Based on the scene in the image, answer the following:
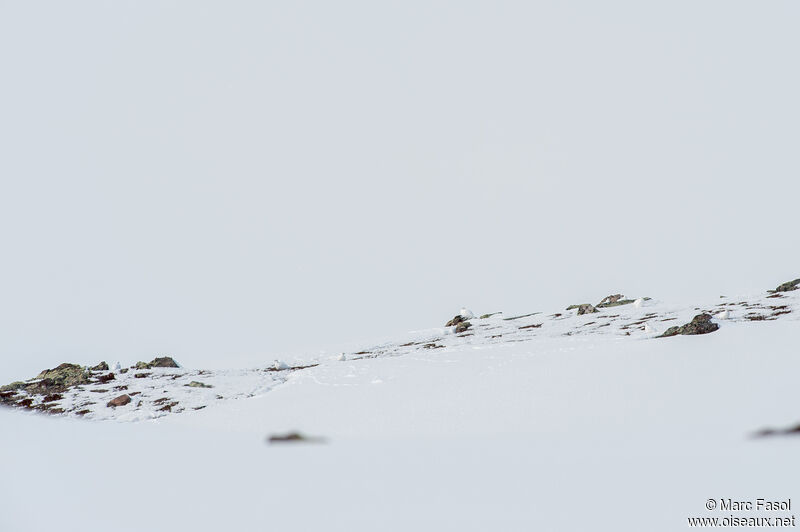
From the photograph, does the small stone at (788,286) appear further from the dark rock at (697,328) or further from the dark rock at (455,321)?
the dark rock at (455,321)

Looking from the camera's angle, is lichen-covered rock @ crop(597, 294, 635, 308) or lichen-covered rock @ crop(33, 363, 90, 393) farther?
lichen-covered rock @ crop(597, 294, 635, 308)

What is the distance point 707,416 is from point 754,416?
0.62 metres

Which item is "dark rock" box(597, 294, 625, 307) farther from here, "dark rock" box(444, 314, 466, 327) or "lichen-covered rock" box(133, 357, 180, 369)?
"lichen-covered rock" box(133, 357, 180, 369)

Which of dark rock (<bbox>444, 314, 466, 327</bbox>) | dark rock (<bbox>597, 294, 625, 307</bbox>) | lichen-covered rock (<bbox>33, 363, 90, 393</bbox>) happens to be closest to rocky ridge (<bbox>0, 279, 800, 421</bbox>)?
lichen-covered rock (<bbox>33, 363, 90, 393</bbox>)

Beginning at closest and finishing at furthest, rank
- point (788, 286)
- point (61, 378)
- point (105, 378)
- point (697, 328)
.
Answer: point (697, 328) < point (788, 286) < point (105, 378) < point (61, 378)

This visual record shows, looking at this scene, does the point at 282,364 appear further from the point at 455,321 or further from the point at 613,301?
the point at 613,301

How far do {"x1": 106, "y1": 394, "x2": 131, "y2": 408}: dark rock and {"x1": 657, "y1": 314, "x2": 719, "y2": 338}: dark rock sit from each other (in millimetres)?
14042

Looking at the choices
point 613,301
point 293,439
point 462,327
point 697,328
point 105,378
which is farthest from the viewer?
point 613,301

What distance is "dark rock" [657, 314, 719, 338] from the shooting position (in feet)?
48.5

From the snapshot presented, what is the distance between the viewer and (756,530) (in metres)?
6.42

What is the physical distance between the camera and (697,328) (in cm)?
1486

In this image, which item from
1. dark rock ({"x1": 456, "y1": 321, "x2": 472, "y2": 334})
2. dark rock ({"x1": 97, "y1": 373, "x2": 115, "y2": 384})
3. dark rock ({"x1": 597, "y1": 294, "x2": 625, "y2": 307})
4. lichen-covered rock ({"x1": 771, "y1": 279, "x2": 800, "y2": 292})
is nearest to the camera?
lichen-covered rock ({"x1": 771, "y1": 279, "x2": 800, "y2": 292})

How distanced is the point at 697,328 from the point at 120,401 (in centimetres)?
1494

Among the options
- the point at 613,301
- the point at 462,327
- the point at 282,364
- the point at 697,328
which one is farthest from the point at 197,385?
the point at 613,301
